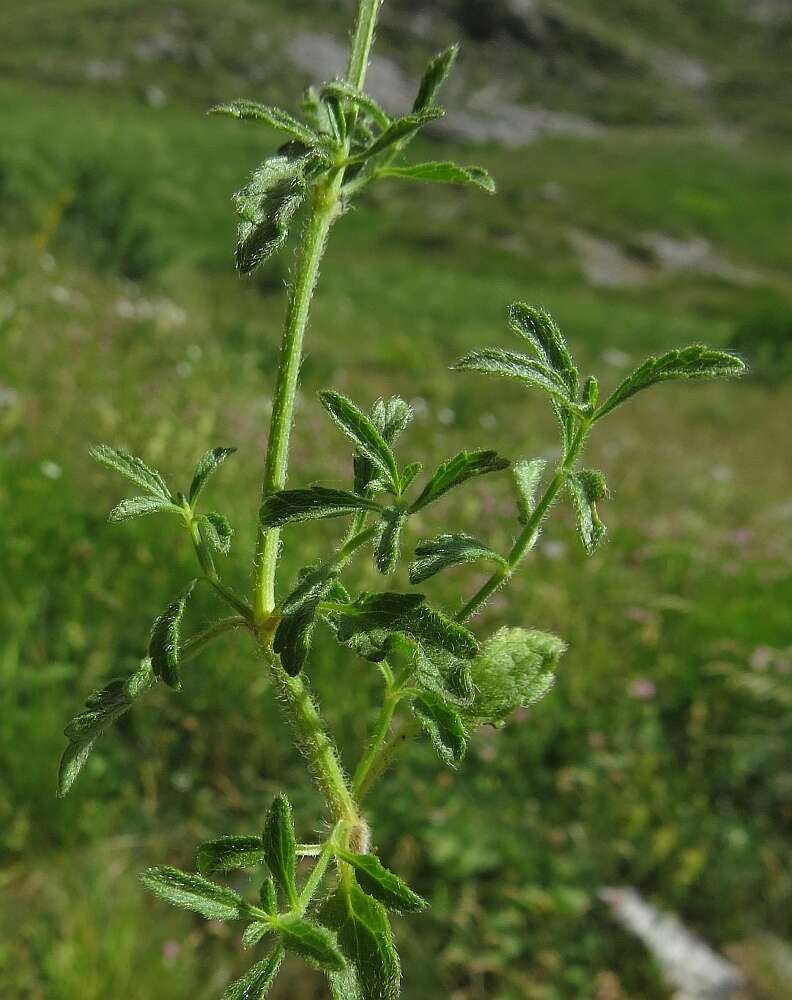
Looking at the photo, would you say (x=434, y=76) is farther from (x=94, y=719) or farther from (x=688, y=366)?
(x=94, y=719)

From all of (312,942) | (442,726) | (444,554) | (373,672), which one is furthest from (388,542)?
(373,672)

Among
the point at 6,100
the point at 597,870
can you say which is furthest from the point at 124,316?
the point at 6,100

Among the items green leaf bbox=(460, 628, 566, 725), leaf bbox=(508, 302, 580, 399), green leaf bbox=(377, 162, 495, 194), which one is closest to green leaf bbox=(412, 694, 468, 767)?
green leaf bbox=(460, 628, 566, 725)

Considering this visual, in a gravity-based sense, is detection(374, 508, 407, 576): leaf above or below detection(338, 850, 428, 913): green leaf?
above

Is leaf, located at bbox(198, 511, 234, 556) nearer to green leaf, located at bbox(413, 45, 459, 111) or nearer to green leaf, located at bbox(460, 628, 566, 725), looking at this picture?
green leaf, located at bbox(460, 628, 566, 725)

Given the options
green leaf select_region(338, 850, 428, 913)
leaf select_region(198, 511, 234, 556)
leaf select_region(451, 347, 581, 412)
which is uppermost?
leaf select_region(451, 347, 581, 412)

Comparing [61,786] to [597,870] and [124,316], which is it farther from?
[124,316]

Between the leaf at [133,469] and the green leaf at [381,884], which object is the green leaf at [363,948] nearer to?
the green leaf at [381,884]

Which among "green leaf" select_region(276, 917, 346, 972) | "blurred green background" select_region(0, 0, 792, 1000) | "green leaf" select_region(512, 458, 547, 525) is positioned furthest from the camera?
"blurred green background" select_region(0, 0, 792, 1000)
